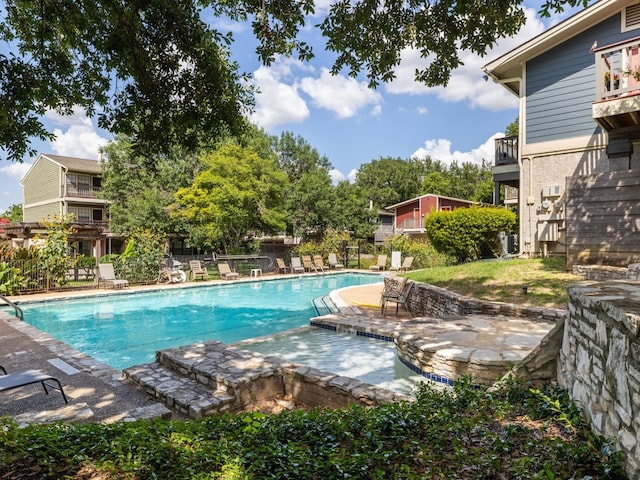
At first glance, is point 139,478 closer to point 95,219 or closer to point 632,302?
point 632,302

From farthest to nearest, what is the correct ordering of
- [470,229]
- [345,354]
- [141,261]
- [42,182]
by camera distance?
1. [42,182]
2. [141,261]
3. [470,229]
4. [345,354]

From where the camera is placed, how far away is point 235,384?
489 centimetres

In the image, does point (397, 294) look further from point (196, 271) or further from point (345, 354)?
point (196, 271)

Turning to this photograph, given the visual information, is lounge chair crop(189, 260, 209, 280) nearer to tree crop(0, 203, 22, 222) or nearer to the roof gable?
the roof gable

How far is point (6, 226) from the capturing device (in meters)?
20.4

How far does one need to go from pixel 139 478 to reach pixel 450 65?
5.54 meters

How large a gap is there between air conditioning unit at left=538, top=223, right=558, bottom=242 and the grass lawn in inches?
53.9

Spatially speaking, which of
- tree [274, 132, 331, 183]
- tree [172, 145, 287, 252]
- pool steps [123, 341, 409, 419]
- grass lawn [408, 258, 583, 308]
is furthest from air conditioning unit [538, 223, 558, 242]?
tree [274, 132, 331, 183]

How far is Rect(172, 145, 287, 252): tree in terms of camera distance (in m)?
20.4

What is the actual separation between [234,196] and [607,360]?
19029 millimetres

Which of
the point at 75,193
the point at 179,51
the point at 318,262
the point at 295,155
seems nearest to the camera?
the point at 179,51

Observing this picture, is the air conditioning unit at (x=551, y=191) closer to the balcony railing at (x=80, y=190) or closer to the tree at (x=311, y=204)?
the tree at (x=311, y=204)

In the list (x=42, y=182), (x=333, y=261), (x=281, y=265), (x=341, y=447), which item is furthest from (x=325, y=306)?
(x=42, y=182)

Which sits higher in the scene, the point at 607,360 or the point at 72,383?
the point at 607,360
